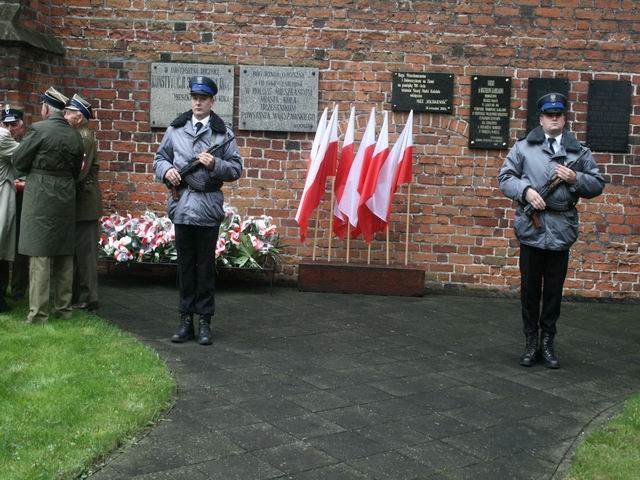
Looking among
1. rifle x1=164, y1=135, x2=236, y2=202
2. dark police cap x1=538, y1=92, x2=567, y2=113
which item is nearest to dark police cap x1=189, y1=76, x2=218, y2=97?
rifle x1=164, y1=135, x2=236, y2=202

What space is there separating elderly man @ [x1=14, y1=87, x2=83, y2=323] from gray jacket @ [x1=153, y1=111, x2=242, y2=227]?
0.86 metres

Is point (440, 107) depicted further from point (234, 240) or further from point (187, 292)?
point (187, 292)

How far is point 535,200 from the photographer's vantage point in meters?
5.72

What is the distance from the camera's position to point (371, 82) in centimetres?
890

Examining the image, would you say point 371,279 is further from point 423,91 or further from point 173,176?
point 173,176

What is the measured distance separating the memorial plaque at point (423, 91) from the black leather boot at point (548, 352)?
3.49 m

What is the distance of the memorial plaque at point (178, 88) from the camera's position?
351 inches

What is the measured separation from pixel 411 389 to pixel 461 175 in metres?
4.08

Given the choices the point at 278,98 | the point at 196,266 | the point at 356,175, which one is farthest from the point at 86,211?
the point at 356,175

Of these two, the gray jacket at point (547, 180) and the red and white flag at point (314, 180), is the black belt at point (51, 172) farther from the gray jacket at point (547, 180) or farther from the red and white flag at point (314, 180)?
the gray jacket at point (547, 180)

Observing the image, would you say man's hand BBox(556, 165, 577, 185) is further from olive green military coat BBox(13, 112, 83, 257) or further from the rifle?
olive green military coat BBox(13, 112, 83, 257)

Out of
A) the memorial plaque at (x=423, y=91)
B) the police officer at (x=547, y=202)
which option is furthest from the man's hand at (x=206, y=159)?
the memorial plaque at (x=423, y=91)

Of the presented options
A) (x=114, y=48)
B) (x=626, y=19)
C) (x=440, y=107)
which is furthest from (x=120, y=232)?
(x=626, y=19)

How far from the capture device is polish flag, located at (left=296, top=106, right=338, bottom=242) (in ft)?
27.9
